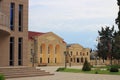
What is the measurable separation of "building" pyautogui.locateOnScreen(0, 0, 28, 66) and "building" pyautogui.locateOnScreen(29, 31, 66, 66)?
4611 cm

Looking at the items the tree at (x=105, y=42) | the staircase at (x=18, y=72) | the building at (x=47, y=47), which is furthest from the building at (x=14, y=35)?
the building at (x=47, y=47)

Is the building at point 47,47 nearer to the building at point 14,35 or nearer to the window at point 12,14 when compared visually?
the building at point 14,35

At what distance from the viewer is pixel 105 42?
84.3m

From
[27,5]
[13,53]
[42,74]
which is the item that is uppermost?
[27,5]

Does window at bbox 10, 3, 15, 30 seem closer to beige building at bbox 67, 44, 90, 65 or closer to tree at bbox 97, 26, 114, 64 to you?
tree at bbox 97, 26, 114, 64

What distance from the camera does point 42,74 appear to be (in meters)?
31.4

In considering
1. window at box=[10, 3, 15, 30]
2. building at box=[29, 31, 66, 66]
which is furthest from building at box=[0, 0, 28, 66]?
building at box=[29, 31, 66, 66]

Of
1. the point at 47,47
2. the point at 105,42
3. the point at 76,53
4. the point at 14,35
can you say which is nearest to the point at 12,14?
the point at 14,35

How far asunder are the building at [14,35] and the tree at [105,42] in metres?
42.0

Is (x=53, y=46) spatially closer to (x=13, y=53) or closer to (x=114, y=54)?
(x=114, y=54)

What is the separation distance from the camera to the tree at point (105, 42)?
3125 inches

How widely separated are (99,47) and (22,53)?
48.9m

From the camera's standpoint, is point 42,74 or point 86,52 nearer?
point 42,74

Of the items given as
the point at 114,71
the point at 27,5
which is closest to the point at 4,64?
the point at 27,5
